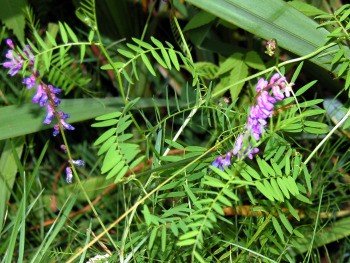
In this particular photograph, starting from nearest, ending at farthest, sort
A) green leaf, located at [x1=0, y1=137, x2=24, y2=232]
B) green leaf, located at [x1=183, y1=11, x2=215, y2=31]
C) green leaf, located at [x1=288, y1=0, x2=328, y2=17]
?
green leaf, located at [x1=288, y1=0, x2=328, y2=17] < green leaf, located at [x1=183, y1=11, x2=215, y2=31] < green leaf, located at [x1=0, y1=137, x2=24, y2=232]

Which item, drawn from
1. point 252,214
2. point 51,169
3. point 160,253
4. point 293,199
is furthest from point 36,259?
point 51,169

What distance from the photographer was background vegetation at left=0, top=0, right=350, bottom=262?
1.00 meters

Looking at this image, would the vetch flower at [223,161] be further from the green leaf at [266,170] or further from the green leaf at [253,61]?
the green leaf at [253,61]

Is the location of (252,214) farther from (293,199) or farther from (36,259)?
(36,259)

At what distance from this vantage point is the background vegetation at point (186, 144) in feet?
3.28

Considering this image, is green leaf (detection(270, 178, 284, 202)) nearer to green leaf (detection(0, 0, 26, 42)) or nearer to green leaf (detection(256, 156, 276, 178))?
green leaf (detection(256, 156, 276, 178))

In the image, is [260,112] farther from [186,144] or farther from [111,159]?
[186,144]

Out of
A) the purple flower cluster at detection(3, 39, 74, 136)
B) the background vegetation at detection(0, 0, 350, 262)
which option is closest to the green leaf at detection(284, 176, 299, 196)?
the background vegetation at detection(0, 0, 350, 262)

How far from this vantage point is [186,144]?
57.0 inches

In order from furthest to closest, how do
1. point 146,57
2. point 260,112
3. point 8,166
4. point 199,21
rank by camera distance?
1. point 8,166
2. point 199,21
3. point 146,57
4. point 260,112

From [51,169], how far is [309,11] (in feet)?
2.55

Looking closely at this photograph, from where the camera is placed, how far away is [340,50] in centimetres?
106

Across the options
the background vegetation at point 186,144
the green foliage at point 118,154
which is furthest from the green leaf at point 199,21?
the green foliage at point 118,154

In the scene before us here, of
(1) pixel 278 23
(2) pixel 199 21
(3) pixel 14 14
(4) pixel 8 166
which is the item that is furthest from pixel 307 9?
(4) pixel 8 166
